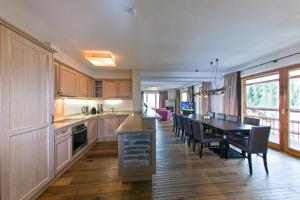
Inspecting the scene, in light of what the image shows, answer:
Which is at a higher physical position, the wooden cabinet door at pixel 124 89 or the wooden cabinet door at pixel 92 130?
the wooden cabinet door at pixel 124 89

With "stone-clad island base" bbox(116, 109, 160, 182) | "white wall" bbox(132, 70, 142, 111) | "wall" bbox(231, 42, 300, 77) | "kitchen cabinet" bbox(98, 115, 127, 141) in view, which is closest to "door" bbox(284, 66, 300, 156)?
"wall" bbox(231, 42, 300, 77)

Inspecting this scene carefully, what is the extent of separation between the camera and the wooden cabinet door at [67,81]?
3.43 meters

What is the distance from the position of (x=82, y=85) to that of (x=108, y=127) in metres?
1.58

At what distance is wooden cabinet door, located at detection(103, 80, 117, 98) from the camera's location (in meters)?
5.79

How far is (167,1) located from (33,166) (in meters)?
2.76

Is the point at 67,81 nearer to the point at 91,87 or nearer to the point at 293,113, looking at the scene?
the point at 91,87

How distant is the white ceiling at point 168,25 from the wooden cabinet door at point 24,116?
1.99ft

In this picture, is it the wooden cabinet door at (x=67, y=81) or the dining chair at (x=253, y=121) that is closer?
the wooden cabinet door at (x=67, y=81)

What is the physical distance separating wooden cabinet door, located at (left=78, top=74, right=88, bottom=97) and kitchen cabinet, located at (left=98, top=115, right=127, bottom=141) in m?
0.98

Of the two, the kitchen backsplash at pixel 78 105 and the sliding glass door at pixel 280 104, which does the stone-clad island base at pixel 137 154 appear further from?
the sliding glass door at pixel 280 104

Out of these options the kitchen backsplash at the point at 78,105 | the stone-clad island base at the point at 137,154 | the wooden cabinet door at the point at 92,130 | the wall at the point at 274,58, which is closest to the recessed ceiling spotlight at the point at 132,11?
the stone-clad island base at the point at 137,154

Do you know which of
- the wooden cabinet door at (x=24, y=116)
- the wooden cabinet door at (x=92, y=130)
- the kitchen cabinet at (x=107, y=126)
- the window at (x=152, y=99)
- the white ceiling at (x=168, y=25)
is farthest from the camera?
the window at (x=152, y=99)

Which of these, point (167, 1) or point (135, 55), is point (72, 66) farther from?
point (167, 1)

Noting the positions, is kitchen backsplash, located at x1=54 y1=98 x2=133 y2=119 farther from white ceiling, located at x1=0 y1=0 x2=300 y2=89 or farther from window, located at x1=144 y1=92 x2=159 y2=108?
window, located at x1=144 y1=92 x2=159 y2=108
